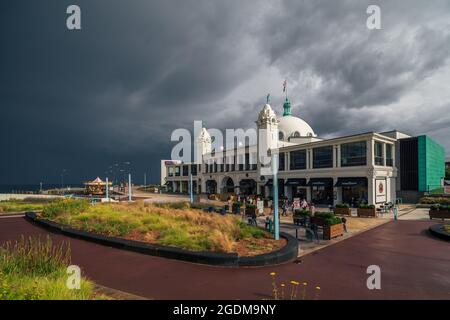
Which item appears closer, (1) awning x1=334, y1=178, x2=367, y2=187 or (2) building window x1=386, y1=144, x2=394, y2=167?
(1) awning x1=334, y1=178, x2=367, y2=187

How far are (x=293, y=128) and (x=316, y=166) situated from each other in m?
17.4

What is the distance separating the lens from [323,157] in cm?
3247

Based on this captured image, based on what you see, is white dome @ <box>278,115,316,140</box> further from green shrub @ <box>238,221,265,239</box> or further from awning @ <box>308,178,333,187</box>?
green shrub @ <box>238,221,265,239</box>

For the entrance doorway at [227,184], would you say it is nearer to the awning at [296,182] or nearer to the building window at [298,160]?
the awning at [296,182]

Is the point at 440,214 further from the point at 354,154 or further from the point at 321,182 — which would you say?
the point at 321,182

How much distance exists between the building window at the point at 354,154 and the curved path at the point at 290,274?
18.8 m

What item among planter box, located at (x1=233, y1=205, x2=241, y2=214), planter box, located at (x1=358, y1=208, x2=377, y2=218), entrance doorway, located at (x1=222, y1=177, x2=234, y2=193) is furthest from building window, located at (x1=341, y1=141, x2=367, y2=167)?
entrance doorway, located at (x1=222, y1=177, x2=234, y2=193)

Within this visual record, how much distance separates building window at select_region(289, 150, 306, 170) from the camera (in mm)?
35200

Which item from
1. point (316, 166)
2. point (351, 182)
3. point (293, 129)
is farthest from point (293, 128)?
point (351, 182)

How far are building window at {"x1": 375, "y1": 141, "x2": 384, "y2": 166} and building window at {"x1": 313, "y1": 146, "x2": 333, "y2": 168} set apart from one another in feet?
16.4

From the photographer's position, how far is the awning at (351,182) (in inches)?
1085

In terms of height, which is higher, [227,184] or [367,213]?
[367,213]
